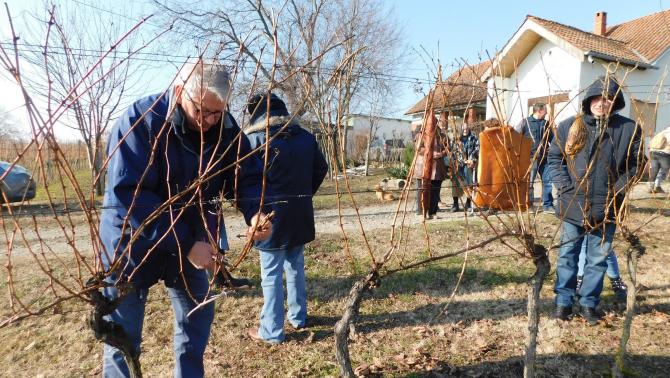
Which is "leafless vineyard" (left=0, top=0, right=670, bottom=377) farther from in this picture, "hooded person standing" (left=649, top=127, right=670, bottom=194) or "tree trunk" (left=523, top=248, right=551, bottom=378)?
"hooded person standing" (left=649, top=127, right=670, bottom=194)

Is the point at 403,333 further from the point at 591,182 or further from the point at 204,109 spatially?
the point at 204,109

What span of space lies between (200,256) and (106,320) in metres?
0.42

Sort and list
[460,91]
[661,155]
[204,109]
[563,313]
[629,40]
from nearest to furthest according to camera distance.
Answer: [204,109] < [563,313] < [460,91] < [661,155] < [629,40]

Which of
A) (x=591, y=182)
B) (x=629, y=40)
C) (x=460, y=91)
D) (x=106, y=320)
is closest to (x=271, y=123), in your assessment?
(x=106, y=320)

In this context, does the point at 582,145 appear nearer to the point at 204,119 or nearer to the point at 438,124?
the point at 438,124

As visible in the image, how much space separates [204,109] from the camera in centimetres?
173

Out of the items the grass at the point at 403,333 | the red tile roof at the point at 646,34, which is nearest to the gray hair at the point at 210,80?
the grass at the point at 403,333

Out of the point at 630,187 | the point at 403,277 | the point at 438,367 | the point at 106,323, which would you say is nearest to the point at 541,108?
the point at 403,277

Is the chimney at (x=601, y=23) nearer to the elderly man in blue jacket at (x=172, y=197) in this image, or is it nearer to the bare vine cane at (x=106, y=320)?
the elderly man in blue jacket at (x=172, y=197)

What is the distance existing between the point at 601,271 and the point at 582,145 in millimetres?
977

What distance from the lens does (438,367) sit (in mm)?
2801

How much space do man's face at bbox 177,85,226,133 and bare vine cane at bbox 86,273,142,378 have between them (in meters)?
0.68

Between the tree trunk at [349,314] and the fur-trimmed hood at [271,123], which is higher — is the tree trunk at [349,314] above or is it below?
below

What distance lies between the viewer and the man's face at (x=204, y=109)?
1680 mm
